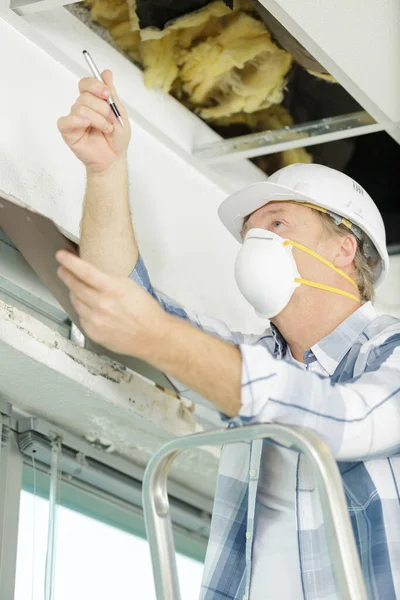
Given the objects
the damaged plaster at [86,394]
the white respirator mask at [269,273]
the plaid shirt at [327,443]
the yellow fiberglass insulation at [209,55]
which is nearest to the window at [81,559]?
the damaged plaster at [86,394]

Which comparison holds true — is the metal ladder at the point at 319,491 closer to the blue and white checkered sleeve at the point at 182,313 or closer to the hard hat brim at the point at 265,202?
the blue and white checkered sleeve at the point at 182,313

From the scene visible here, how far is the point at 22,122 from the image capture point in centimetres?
191

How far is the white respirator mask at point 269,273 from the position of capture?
5.99 ft

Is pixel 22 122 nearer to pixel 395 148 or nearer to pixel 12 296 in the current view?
pixel 12 296

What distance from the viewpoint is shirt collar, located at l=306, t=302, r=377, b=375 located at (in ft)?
5.90

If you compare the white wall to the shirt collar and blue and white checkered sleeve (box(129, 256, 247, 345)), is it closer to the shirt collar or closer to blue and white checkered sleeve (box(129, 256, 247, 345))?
blue and white checkered sleeve (box(129, 256, 247, 345))

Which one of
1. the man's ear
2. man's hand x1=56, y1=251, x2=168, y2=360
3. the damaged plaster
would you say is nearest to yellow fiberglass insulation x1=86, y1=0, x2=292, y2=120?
the man's ear

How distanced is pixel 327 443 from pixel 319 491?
0.15 meters

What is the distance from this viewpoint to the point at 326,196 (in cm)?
197

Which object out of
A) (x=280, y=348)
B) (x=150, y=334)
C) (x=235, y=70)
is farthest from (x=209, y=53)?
(x=150, y=334)

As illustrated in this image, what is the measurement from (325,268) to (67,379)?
0.58 meters

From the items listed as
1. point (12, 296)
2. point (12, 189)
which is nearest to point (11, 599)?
point (12, 296)

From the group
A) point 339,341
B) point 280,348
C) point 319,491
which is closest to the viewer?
point 319,491

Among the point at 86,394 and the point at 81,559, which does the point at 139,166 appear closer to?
the point at 86,394
